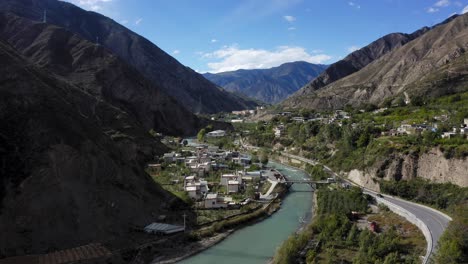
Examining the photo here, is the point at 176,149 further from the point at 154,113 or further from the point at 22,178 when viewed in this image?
the point at 22,178

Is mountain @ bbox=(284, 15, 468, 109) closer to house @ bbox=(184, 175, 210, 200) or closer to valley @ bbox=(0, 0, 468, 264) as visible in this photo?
valley @ bbox=(0, 0, 468, 264)

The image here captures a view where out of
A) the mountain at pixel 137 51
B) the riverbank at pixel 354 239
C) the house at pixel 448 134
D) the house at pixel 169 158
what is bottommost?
the riverbank at pixel 354 239

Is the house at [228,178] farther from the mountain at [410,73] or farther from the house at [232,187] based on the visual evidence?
the mountain at [410,73]

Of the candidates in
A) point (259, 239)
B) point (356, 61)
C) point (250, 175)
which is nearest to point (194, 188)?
point (259, 239)

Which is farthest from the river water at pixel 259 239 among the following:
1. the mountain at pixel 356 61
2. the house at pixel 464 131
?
the mountain at pixel 356 61

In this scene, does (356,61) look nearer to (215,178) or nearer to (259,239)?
(215,178)

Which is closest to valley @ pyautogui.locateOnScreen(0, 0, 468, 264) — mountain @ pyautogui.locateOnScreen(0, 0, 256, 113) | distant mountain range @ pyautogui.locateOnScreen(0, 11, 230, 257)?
distant mountain range @ pyautogui.locateOnScreen(0, 11, 230, 257)

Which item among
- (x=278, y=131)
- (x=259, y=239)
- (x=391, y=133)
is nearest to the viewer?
(x=259, y=239)

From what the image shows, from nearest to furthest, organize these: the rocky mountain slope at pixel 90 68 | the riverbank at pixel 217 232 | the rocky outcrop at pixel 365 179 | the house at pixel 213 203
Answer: the riverbank at pixel 217 232, the house at pixel 213 203, the rocky outcrop at pixel 365 179, the rocky mountain slope at pixel 90 68
